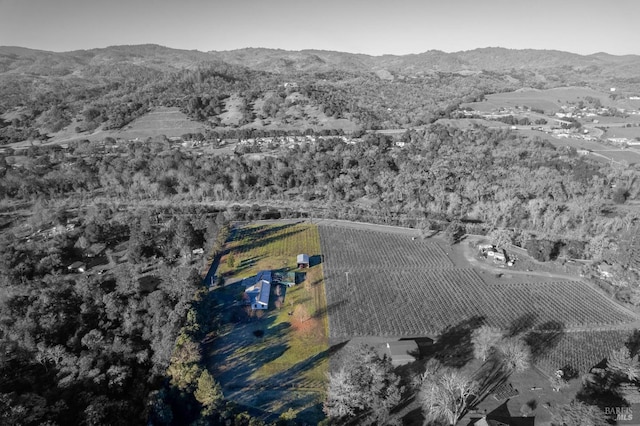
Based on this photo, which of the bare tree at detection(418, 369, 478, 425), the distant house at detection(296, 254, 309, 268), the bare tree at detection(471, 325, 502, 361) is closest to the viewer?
the bare tree at detection(418, 369, 478, 425)

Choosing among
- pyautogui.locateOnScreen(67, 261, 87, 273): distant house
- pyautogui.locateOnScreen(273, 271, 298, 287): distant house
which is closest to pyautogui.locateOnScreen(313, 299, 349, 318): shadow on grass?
pyautogui.locateOnScreen(273, 271, 298, 287): distant house

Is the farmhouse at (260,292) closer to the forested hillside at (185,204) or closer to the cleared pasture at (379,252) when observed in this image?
the forested hillside at (185,204)

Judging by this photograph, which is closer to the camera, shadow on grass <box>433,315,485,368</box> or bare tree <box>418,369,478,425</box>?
bare tree <box>418,369,478,425</box>

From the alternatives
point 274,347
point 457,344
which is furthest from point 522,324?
point 274,347

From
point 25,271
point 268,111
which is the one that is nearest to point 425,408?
point 25,271

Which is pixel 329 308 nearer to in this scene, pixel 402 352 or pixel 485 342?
pixel 402 352

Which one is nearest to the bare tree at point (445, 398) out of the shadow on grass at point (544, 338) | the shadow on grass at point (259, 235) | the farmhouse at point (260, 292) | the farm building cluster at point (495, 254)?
the shadow on grass at point (544, 338)

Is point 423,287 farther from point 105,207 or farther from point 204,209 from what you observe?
point 105,207

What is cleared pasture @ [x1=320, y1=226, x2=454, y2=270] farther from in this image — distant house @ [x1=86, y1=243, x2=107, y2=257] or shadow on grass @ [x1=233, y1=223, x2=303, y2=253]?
distant house @ [x1=86, y1=243, x2=107, y2=257]
